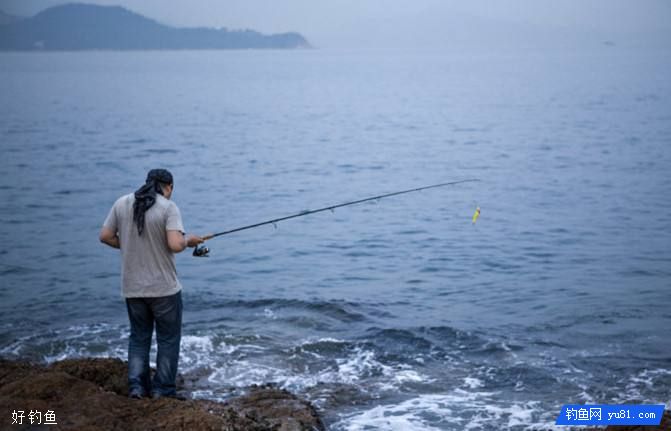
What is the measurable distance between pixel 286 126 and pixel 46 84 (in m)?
32.3

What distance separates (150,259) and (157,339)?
617 millimetres

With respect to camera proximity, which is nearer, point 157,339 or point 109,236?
point 109,236

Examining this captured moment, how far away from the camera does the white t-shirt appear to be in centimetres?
541

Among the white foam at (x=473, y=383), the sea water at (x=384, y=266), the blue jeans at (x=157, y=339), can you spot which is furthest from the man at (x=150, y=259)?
the white foam at (x=473, y=383)

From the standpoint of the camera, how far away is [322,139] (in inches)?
1206

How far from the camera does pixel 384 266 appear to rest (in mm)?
12422

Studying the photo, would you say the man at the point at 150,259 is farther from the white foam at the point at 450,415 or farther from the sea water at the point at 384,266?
the white foam at the point at 450,415

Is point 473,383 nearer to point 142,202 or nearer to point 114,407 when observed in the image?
point 114,407

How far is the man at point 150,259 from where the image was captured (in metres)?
5.40

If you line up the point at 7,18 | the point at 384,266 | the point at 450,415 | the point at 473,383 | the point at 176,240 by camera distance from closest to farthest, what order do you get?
the point at 176,240
the point at 450,415
the point at 473,383
the point at 384,266
the point at 7,18

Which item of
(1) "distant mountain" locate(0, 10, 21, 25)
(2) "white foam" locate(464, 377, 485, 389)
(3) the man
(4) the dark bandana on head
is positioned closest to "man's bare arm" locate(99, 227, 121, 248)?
(3) the man

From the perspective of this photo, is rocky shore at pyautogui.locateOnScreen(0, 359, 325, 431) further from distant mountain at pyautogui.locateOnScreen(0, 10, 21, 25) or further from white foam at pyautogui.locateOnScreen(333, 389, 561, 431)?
distant mountain at pyautogui.locateOnScreen(0, 10, 21, 25)

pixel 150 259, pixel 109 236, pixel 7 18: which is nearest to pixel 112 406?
pixel 150 259

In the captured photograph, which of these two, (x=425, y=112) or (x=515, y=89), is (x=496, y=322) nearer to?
(x=425, y=112)
